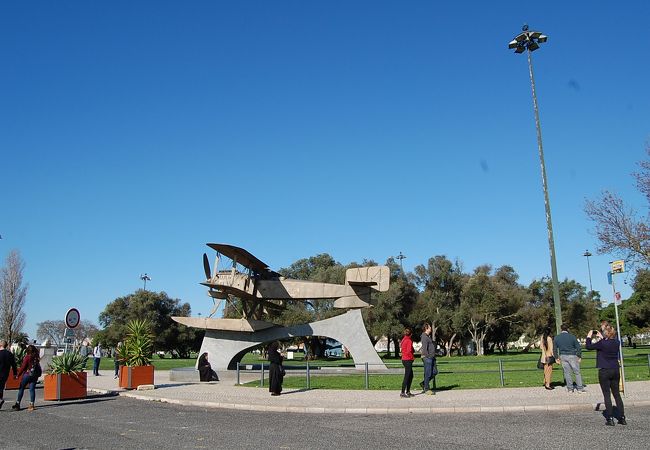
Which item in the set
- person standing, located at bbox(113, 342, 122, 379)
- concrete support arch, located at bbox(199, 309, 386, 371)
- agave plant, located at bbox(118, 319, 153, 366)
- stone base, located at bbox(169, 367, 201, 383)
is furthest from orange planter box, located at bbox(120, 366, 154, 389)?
concrete support arch, located at bbox(199, 309, 386, 371)

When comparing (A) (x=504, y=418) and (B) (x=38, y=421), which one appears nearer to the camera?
(A) (x=504, y=418)

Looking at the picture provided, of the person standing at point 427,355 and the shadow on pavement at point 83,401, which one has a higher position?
the person standing at point 427,355

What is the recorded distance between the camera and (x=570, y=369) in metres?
15.0

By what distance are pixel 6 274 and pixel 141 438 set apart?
1870 inches

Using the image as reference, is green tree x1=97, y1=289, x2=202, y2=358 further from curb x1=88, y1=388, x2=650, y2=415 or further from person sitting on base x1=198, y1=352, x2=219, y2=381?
Result: curb x1=88, y1=388, x2=650, y2=415

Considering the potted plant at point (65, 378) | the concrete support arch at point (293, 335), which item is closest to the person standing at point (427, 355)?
the potted plant at point (65, 378)

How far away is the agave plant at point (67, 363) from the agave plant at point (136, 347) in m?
2.99

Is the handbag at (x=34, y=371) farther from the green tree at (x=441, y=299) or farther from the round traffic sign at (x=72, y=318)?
the green tree at (x=441, y=299)

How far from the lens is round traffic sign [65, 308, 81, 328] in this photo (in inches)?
685

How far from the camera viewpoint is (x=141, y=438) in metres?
9.19

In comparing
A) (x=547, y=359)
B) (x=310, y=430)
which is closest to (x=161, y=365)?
(x=547, y=359)

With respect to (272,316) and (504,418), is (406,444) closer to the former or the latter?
(504,418)

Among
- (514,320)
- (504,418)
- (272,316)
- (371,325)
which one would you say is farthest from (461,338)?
(504,418)

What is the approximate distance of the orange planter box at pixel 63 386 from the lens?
1606 cm
